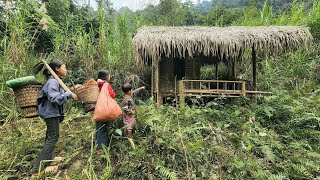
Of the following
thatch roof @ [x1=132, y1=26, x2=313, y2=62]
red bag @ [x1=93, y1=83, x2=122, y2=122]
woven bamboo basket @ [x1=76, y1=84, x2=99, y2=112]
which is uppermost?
thatch roof @ [x1=132, y1=26, x2=313, y2=62]

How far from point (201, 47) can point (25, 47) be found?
4139 mm

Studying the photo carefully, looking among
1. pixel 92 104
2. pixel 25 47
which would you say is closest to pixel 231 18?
pixel 25 47

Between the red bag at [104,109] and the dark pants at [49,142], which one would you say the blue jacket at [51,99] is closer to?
the dark pants at [49,142]

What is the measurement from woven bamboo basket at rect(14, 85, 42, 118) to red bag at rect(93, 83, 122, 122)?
755 millimetres

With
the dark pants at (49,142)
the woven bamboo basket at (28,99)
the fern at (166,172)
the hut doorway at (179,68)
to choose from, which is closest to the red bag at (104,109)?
the dark pants at (49,142)

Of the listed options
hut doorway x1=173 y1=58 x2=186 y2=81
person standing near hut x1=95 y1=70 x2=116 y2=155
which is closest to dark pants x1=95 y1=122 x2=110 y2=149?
person standing near hut x1=95 y1=70 x2=116 y2=155

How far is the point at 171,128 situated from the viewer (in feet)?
15.7

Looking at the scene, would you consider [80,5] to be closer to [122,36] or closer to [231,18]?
[122,36]

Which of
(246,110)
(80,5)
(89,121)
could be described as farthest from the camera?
(80,5)

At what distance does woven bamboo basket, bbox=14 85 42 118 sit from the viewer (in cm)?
360

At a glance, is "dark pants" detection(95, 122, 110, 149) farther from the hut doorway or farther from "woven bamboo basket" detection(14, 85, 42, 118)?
the hut doorway

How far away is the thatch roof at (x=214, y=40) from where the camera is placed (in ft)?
23.3

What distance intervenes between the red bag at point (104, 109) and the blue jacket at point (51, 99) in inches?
14.4

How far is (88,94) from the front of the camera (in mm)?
3693
